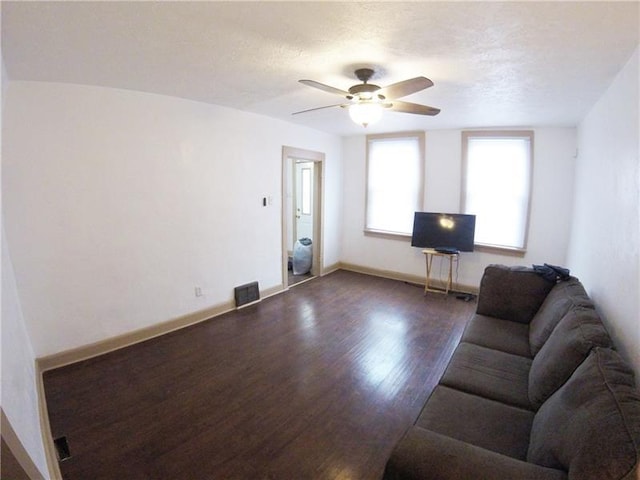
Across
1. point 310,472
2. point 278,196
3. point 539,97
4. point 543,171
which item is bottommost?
point 310,472

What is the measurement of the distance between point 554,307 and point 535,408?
3.14 ft

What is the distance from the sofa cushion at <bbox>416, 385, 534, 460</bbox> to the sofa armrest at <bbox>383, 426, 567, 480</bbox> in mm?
258

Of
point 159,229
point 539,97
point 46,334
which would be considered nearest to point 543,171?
point 539,97

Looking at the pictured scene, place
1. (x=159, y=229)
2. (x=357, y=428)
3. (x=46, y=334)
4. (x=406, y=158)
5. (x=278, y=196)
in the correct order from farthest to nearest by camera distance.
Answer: (x=406, y=158) < (x=278, y=196) < (x=159, y=229) < (x=46, y=334) < (x=357, y=428)

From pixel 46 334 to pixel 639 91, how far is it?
15.4ft

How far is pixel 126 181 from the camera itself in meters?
3.03

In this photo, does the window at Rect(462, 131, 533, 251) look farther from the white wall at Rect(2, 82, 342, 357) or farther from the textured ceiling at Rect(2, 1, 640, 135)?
the white wall at Rect(2, 82, 342, 357)

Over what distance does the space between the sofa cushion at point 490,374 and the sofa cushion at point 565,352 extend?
0.28 feet

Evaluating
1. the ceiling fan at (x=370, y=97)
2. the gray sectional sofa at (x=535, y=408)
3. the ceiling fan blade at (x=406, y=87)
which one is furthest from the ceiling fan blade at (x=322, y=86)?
the gray sectional sofa at (x=535, y=408)

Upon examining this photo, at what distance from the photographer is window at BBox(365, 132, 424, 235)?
5180 mm

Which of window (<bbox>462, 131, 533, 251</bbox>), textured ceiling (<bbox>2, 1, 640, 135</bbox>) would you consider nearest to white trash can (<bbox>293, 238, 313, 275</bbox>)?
window (<bbox>462, 131, 533, 251</bbox>)

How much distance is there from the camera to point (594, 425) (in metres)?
1.14

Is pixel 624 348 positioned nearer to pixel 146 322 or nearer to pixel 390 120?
pixel 390 120

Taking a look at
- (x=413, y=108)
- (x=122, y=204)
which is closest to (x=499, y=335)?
(x=413, y=108)
